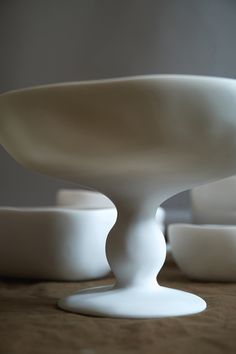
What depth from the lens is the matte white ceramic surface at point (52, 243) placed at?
3.00ft

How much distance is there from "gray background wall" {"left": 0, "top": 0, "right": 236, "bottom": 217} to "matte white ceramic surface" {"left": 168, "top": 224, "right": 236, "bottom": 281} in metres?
1.15

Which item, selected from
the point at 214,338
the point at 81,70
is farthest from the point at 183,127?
the point at 81,70

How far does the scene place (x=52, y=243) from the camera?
0.91 metres

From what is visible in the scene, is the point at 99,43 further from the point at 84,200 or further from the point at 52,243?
the point at 52,243

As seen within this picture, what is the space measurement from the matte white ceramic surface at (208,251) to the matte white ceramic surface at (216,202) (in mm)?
157

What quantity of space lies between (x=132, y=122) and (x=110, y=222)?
430 millimetres

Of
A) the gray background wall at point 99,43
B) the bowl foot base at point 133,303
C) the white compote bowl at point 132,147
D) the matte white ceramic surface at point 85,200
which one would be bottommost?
the bowl foot base at point 133,303

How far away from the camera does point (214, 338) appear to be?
1.72ft

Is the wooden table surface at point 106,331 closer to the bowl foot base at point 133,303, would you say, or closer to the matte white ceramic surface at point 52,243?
the bowl foot base at point 133,303

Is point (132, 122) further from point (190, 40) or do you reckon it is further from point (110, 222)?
point (190, 40)

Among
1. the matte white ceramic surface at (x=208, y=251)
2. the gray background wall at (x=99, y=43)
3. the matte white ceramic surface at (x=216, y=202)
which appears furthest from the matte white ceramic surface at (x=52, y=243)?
the gray background wall at (x=99, y=43)

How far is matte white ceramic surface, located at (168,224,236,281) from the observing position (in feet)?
2.97

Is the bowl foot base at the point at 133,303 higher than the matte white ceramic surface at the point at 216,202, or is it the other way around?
the matte white ceramic surface at the point at 216,202

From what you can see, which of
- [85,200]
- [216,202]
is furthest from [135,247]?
[85,200]
